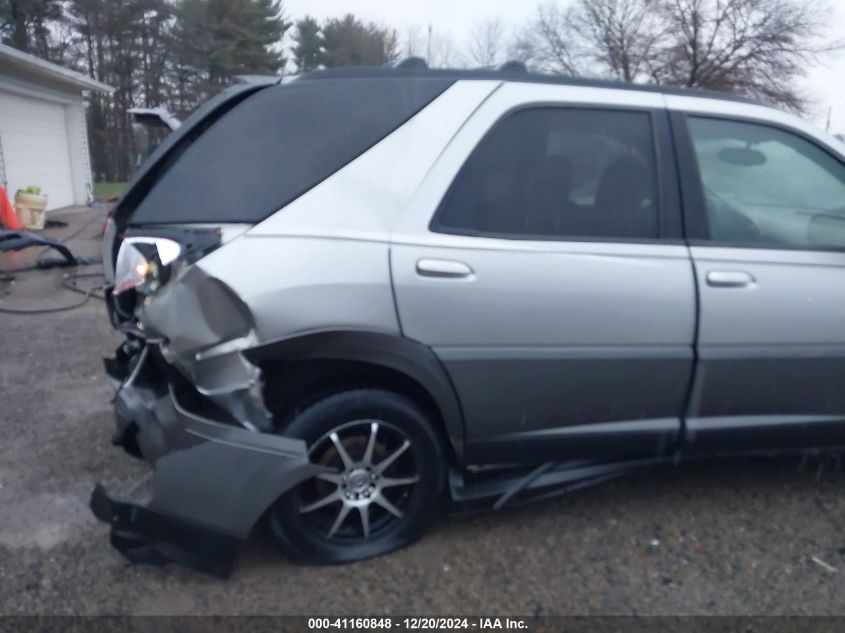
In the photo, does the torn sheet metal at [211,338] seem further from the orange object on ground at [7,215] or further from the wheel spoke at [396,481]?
the orange object on ground at [7,215]

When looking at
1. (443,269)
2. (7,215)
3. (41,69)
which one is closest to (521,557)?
(443,269)

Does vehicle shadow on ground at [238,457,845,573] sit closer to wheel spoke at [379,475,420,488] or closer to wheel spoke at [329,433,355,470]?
wheel spoke at [379,475,420,488]

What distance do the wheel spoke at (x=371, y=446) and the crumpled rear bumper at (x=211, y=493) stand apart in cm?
24

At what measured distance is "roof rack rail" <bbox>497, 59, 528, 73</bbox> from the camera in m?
3.65

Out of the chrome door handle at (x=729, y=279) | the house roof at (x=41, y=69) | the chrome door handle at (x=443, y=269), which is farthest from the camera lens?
the house roof at (x=41, y=69)

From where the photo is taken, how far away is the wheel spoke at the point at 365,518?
336cm

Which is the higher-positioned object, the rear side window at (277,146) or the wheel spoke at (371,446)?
the rear side window at (277,146)

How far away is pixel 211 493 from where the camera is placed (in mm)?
3088

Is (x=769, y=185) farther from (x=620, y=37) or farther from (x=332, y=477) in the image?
(x=620, y=37)

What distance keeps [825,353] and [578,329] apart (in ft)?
3.74

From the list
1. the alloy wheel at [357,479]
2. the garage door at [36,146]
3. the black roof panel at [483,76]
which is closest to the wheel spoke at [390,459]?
the alloy wheel at [357,479]

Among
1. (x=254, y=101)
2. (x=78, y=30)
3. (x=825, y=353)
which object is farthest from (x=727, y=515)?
(x=78, y=30)

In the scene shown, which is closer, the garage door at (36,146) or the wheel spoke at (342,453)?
the wheel spoke at (342,453)

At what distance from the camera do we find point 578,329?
3.35 metres
